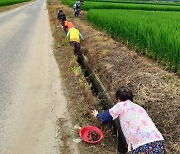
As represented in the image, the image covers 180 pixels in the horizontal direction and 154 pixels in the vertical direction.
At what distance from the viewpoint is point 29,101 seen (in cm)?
596

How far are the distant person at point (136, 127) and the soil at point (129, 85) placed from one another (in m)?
0.63

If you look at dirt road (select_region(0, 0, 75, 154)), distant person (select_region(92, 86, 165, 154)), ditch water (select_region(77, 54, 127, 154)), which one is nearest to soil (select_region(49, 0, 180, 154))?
ditch water (select_region(77, 54, 127, 154))

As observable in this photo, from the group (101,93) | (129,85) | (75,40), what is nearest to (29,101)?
(101,93)

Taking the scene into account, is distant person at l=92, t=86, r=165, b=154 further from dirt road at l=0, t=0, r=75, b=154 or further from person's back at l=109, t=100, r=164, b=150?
dirt road at l=0, t=0, r=75, b=154

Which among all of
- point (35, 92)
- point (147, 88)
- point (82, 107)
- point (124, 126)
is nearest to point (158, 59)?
point (147, 88)

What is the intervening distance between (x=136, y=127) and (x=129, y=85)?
2228mm

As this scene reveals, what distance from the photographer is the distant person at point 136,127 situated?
11.0 ft

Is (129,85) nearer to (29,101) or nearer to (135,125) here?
(29,101)

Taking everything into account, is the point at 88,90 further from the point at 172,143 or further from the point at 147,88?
the point at 172,143

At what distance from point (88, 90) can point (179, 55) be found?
1.94 m

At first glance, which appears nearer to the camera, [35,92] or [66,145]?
[66,145]

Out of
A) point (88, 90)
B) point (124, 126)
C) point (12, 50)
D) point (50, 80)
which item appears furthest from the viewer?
point (12, 50)

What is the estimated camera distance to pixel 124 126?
3736mm

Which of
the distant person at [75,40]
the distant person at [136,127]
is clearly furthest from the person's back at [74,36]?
the distant person at [136,127]
